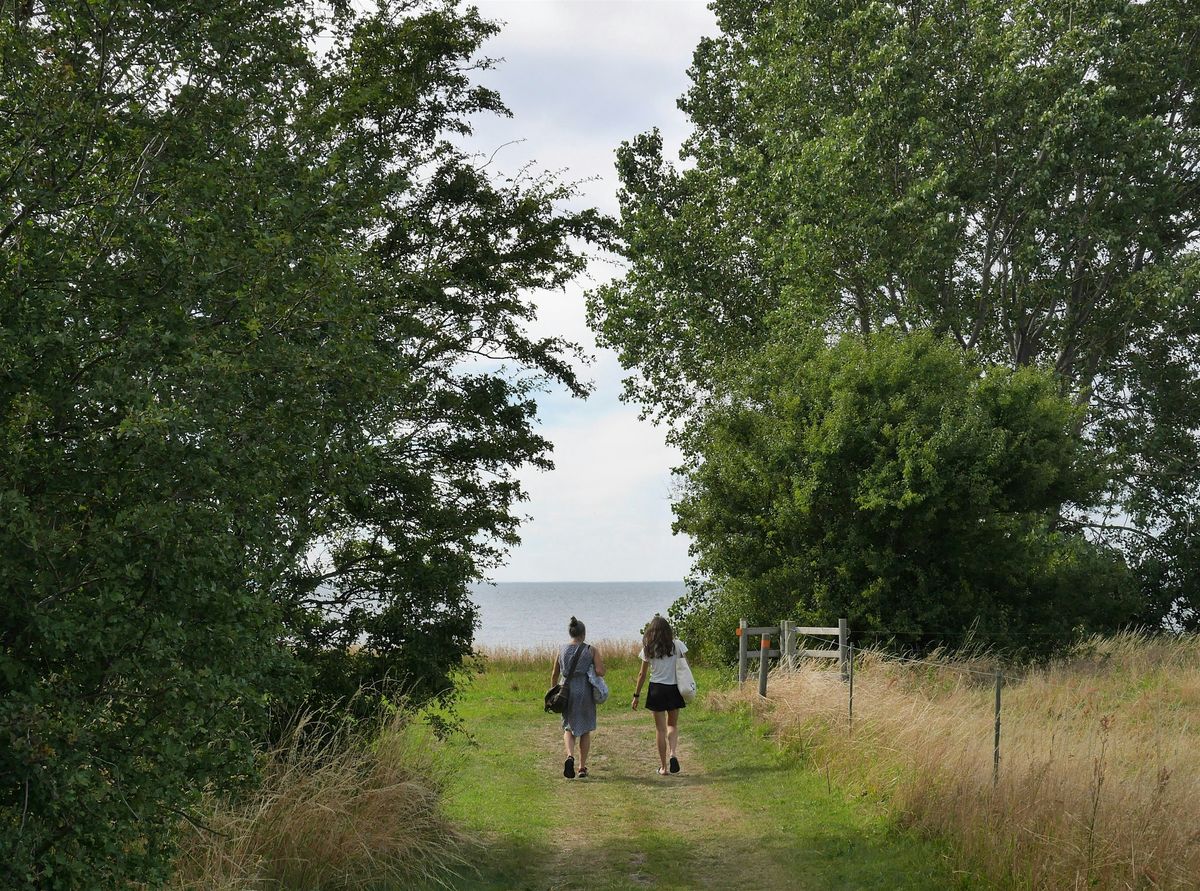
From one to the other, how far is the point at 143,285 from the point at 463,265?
978cm

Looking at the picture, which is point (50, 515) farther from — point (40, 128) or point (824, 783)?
point (824, 783)

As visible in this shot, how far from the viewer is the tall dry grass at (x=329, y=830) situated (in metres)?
7.53

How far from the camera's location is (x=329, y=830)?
27.4 feet

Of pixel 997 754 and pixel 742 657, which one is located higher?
pixel 742 657

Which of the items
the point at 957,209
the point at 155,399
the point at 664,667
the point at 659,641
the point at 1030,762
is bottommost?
the point at 1030,762

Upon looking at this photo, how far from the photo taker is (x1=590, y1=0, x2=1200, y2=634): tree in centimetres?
2234

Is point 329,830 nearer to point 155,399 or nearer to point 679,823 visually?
point 679,823

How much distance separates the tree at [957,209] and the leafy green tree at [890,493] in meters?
2.40

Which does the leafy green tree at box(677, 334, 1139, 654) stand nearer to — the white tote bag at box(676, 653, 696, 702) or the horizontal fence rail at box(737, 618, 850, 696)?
the horizontal fence rail at box(737, 618, 850, 696)

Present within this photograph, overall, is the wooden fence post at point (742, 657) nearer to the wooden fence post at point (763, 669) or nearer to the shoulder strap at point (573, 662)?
the wooden fence post at point (763, 669)

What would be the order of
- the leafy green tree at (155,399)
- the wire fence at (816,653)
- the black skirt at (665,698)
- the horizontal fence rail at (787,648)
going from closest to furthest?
1. the leafy green tree at (155,399)
2. the black skirt at (665,698)
3. the wire fence at (816,653)
4. the horizontal fence rail at (787,648)

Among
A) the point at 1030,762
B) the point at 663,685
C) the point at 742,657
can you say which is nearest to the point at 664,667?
the point at 663,685

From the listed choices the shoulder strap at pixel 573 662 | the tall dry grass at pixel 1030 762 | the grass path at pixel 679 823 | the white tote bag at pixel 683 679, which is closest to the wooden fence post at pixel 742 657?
the tall dry grass at pixel 1030 762

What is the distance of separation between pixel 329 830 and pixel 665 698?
17.7 feet
